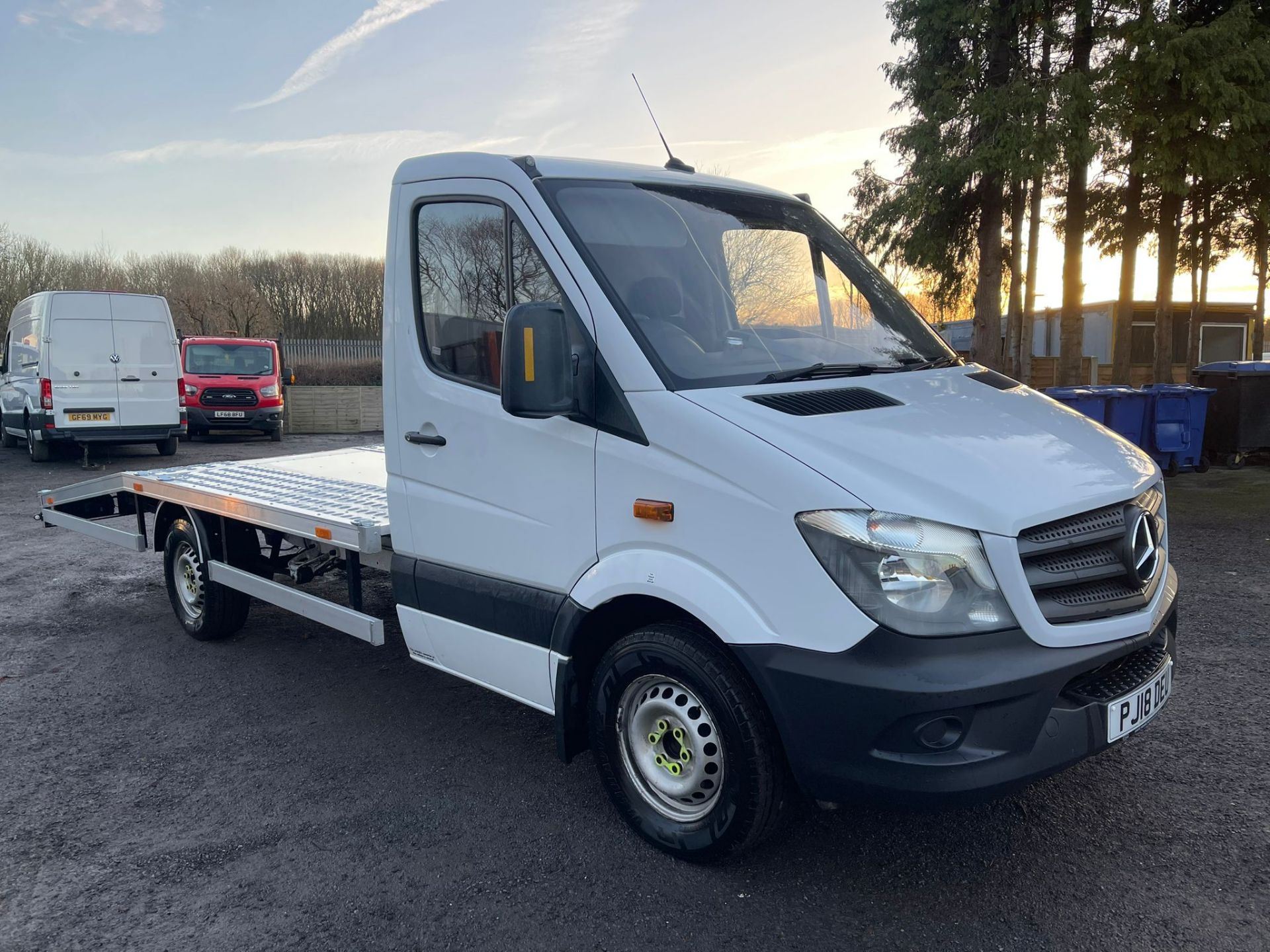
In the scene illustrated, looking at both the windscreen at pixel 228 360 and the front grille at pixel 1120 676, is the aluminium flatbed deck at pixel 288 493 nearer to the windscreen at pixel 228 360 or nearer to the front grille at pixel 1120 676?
the front grille at pixel 1120 676

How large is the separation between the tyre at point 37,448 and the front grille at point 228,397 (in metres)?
3.76

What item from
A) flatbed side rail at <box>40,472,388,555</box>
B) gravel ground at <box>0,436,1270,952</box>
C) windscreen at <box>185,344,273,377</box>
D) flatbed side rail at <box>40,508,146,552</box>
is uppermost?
windscreen at <box>185,344,273,377</box>

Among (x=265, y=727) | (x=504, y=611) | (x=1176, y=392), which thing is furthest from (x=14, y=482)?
(x=1176, y=392)

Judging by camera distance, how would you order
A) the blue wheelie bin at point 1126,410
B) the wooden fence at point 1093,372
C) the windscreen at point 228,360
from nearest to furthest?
the blue wheelie bin at point 1126,410 → the windscreen at point 228,360 → the wooden fence at point 1093,372

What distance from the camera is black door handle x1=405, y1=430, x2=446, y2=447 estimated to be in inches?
153

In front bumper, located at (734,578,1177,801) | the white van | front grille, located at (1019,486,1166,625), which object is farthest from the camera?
the white van

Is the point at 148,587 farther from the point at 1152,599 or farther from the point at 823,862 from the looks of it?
the point at 1152,599

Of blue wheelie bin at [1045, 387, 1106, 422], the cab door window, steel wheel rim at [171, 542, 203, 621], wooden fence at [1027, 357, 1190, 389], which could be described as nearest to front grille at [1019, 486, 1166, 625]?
the cab door window

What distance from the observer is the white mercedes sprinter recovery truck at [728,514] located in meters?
2.72

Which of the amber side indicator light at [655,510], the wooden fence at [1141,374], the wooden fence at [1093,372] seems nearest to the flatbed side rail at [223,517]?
the amber side indicator light at [655,510]

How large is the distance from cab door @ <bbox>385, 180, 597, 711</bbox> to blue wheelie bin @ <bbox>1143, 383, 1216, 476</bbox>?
39.6 feet

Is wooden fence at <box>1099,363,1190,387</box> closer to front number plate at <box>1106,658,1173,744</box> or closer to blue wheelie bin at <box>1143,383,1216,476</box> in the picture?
blue wheelie bin at <box>1143,383,1216,476</box>

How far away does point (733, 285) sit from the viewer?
12.3 feet

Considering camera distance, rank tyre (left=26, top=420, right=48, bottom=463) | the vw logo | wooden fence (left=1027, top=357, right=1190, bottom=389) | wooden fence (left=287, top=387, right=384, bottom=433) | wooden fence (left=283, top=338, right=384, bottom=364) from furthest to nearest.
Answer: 1. wooden fence (left=283, top=338, right=384, bottom=364)
2. wooden fence (left=1027, top=357, right=1190, bottom=389)
3. wooden fence (left=287, top=387, right=384, bottom=433)
4. tyre (left=26, top=420, right=48, bottom=463)
5. the vw logo
